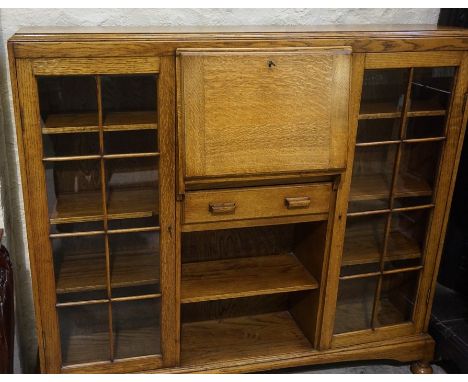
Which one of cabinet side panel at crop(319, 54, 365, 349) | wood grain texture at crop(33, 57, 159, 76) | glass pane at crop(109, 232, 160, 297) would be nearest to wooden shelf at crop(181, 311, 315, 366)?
cabinet side panel at crop(319, 54, 365, 349)

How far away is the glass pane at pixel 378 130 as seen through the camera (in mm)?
1664

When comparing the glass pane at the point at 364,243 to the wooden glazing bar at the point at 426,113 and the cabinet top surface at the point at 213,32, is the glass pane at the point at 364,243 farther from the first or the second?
the cabinet top surface at the point at 213,32

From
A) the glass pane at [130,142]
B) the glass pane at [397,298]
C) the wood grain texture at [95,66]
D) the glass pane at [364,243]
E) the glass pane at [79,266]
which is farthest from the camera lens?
the glass pane at [397,298]

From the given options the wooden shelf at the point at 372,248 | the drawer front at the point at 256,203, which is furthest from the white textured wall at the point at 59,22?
the wooden shelf at the point at 372,248

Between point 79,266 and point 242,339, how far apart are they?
66 cm

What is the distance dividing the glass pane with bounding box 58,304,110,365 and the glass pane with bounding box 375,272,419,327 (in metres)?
0.93

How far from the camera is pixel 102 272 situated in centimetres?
167

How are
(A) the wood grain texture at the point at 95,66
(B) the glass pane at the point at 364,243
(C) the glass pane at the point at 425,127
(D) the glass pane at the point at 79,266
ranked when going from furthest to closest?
(B) the glass pane at the point at 364,243, (C) the glass pane at the point at 425,127, (D) the glass pane at the point at 79,266, (A) the wood grain texture at the point at 95,66

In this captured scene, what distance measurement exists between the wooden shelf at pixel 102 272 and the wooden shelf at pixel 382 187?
658 mm

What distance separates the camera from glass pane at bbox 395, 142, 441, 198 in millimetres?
1766


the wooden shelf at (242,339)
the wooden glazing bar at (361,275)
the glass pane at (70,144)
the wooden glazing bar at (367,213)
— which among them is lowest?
the wooden shelf at (242,339)

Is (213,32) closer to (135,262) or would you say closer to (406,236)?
(135,262)

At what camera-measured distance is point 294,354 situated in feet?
6.31

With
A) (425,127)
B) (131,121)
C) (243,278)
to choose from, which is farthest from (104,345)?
(425,127)
